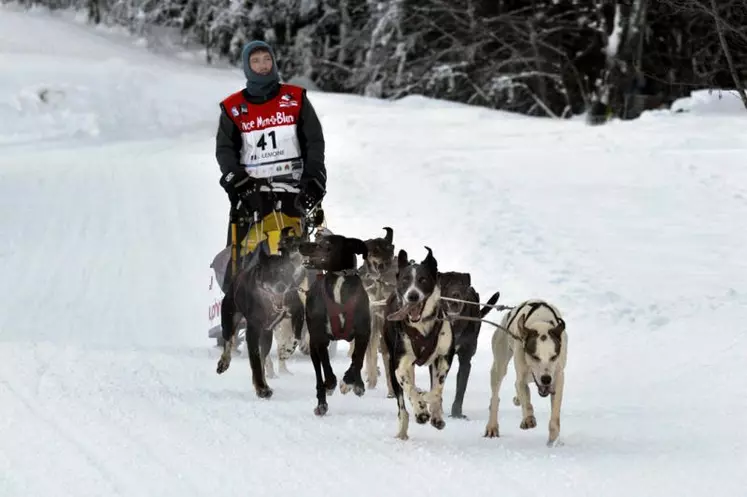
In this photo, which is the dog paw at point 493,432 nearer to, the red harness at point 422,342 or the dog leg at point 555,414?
the dog leg at point 555,414

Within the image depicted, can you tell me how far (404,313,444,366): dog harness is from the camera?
21.4ft

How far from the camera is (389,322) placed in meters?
6.88

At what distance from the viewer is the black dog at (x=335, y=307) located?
733cm

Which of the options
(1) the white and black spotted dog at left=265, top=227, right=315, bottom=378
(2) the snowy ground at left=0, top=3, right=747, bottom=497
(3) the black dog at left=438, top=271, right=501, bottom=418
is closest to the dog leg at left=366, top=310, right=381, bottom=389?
(2) the snowy ground at left=0, top=3, right=747, bottom=497

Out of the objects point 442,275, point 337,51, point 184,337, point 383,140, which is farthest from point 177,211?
point 337,51

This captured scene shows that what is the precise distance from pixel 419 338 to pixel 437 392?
0.93 feet

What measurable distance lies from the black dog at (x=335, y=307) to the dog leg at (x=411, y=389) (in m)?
0.86

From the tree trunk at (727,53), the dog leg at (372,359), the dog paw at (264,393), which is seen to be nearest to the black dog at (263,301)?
the dog paw at (264,393)

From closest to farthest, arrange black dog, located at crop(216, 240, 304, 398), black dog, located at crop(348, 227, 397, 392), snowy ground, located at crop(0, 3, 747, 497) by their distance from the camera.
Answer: snowy ground, located at crop(0, 3, 747, 497), black dog, located at crop(216, 240, 304, 398), black dog, located at crop(348, 227, 397, 392)

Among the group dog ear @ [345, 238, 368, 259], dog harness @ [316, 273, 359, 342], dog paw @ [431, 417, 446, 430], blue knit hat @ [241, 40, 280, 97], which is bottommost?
dog paw @ [431, 417, 446, 430]

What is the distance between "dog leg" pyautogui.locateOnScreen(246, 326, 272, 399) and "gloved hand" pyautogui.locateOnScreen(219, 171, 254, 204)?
1.15 metres

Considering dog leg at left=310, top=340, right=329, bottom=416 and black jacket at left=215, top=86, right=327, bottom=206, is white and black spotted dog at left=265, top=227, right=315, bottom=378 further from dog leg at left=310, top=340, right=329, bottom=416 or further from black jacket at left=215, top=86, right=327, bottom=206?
dog leg at left=310, top=340, right=329, bottom=416

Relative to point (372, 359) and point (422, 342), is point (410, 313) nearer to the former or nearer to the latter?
point (422, 342)

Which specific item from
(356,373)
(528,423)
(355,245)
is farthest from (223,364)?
(528,423)
